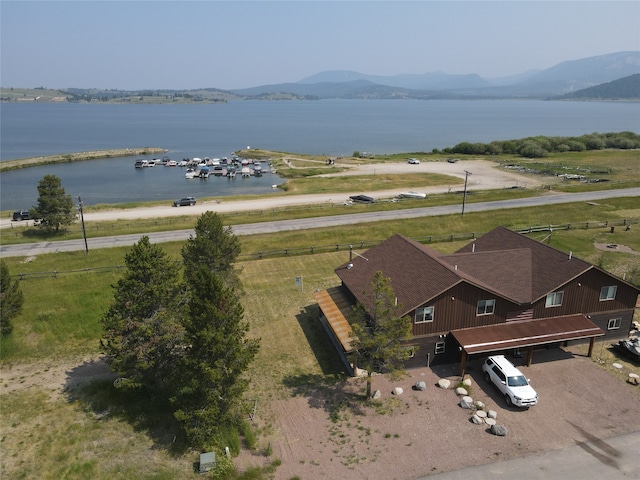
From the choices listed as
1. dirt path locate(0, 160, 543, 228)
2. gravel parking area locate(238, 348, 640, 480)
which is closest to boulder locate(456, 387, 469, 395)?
gravel parking area locate(238, 348, 640, 480)

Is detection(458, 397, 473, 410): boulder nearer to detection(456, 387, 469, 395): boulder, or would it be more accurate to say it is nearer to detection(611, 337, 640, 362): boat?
detection(456, 387, 469, 395): boulder

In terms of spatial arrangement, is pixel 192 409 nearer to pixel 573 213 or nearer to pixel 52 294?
pixel 52 294

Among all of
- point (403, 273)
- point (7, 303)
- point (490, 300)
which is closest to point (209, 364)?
point (403, 273)

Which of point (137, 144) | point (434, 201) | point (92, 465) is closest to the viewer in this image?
point (92, 465)

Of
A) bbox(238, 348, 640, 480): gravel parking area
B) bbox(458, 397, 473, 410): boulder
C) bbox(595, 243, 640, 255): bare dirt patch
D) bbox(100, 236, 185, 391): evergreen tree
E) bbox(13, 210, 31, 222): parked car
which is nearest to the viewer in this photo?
bbox(238, 348, 640, 480): gravel parking area

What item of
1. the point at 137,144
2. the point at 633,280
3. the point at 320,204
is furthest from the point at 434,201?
the point at 137,144

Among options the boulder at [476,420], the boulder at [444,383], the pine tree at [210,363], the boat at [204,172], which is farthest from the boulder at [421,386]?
the boat at [204,172]

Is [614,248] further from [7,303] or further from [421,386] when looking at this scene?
[7,303]
